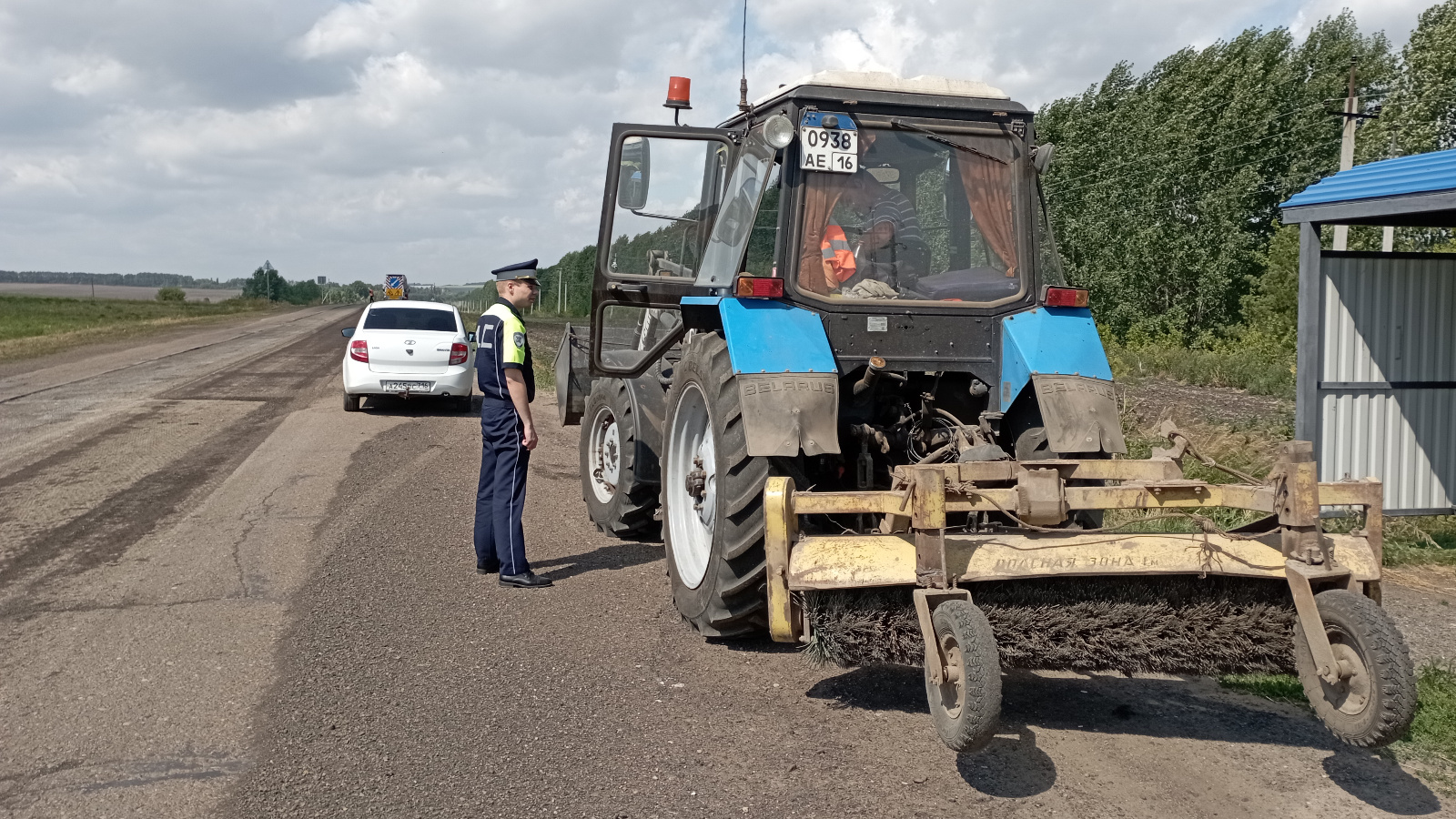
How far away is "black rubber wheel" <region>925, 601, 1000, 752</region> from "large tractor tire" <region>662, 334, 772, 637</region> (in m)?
1.32

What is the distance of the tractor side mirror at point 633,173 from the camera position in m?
6.54

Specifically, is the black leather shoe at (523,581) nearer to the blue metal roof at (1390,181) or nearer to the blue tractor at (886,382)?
the blue tractor at (886,382)

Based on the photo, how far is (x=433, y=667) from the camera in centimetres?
532

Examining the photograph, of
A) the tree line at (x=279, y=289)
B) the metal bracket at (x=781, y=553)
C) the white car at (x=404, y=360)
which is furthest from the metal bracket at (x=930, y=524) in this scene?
the tree line at (x=279, y=289)

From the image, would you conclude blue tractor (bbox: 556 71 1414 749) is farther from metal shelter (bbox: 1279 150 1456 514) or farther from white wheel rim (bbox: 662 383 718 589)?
metal shelter (bbox: 1279 150 1456 514)

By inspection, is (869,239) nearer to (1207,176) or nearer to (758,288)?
(758,288)

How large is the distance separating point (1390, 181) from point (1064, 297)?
11.1 ft

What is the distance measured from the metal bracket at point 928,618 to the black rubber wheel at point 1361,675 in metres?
1.17

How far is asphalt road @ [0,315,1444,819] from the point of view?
156 inches

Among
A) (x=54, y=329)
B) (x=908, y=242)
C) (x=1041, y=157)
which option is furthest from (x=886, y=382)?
(x=54, y=329)

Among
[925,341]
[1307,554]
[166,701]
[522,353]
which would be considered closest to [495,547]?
[522,353]

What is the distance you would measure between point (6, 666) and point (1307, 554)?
212 inches

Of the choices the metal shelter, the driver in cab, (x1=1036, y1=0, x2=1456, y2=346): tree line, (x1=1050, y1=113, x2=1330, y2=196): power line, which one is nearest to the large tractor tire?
the driver in cab

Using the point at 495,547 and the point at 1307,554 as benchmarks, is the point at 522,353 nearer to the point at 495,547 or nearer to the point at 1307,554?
the point at 495,547
